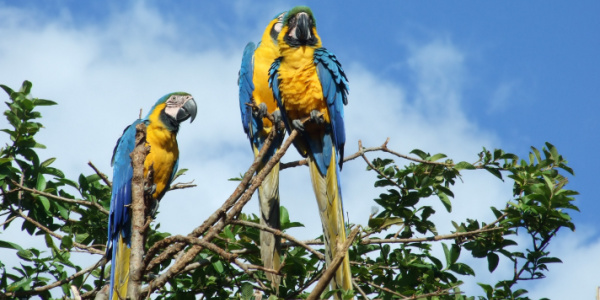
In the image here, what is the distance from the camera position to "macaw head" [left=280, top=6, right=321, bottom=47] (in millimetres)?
3984

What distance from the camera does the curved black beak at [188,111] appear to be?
4.50 meters

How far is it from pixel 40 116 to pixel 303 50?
171cm

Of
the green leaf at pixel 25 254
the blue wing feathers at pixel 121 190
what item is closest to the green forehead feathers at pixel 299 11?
the blue wing feathers at pixel 121 190

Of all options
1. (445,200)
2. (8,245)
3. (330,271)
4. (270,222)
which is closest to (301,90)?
(270,222)

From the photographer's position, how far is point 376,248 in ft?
11.9

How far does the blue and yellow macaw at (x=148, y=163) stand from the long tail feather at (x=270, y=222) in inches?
28.9

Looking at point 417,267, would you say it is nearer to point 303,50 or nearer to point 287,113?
point 287,113

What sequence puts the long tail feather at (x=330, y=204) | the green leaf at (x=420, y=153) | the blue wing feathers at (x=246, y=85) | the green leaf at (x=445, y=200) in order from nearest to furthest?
the long tail feather at (x=330, y=204) → the green leaf at (x=445, y=200) → the green leaf at (x=420, y=153) → the blue wing feathers at (x=246, y=85)

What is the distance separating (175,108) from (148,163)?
570 mm

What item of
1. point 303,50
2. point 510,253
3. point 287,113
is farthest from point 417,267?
point 303,50

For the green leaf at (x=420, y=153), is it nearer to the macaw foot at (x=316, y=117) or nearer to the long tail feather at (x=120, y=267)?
the macaw foot at (x=316, y=117)

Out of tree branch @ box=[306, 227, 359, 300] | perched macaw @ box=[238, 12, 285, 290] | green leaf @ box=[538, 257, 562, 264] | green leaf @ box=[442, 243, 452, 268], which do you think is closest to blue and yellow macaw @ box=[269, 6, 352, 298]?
perched macaw @ box=[238, 12, 285, 290]

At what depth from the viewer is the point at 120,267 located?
3598mm

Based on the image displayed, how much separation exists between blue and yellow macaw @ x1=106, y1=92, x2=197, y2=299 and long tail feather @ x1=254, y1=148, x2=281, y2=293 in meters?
0.73
